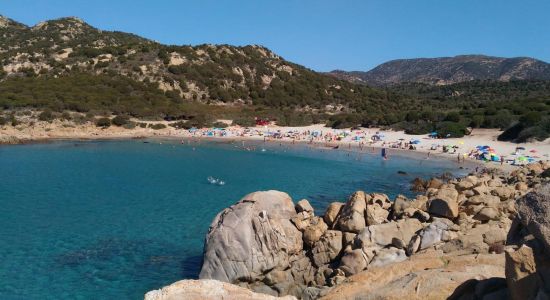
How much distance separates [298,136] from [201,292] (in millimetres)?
58597

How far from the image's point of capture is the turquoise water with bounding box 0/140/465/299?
629 inches

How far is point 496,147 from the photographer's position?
160ft

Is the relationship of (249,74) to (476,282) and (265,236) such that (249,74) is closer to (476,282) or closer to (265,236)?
(265,236)

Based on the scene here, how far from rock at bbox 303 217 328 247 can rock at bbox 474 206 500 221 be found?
556 cm

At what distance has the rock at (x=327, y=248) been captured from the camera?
1520 cm

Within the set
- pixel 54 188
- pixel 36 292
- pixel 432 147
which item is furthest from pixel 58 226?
pixel 432 147

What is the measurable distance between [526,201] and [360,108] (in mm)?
88087

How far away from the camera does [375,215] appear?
16.6 meters

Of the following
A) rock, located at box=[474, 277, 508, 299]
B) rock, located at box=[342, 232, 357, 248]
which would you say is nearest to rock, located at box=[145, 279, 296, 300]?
rock, located at box=[474, 277, 508, 299]

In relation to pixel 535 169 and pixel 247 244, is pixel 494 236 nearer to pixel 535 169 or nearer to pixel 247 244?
pixel 247 244

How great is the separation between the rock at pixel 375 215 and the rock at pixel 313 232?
1673 mm

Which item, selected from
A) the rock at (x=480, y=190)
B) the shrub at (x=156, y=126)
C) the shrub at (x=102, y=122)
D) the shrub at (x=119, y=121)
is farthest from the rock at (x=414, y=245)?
the shrub at (x=119, y=121)

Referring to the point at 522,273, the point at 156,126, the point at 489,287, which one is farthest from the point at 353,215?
the point at 156,126

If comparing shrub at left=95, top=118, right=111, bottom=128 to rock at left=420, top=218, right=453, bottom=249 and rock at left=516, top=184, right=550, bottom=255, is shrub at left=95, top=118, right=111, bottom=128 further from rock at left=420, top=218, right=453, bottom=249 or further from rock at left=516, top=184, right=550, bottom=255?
rock at left=516, top=184, right=550, bottom=255
